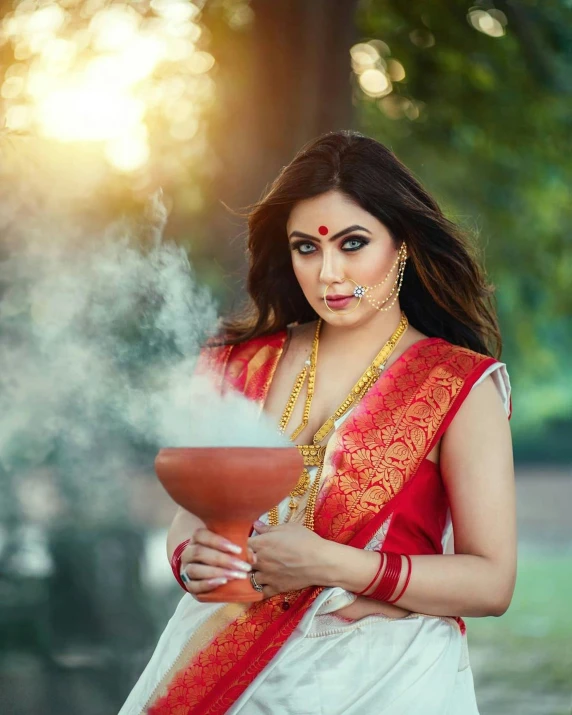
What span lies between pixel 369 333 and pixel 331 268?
0.24 metres

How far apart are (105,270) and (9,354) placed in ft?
3.35

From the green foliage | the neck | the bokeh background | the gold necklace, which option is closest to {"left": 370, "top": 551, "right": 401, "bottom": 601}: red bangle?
the gold necklace

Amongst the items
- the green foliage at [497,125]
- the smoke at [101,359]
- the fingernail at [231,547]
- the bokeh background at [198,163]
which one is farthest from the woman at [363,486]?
the green foliage at [497,125]

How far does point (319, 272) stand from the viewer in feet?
7.64

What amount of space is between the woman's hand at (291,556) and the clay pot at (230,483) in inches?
3.8

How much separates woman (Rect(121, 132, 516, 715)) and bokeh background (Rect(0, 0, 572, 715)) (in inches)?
31.9

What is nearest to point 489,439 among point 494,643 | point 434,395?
point 434,395

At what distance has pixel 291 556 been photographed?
204 cm

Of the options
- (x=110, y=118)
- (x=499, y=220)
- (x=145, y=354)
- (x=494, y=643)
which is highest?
(x=110, y=118)

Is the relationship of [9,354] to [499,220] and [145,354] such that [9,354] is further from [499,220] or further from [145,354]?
[499,220]

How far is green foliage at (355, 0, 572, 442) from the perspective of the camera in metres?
5.53

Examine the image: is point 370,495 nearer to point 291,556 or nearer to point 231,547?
point 291,556

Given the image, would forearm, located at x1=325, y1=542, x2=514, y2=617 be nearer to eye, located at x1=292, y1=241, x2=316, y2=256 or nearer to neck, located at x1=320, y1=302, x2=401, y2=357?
neck, located at x1=320, y1=302, x2=401, y2=357

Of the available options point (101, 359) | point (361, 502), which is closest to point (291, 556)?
point (361, 502)
